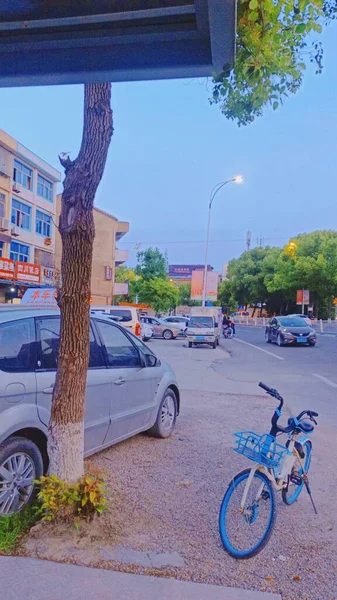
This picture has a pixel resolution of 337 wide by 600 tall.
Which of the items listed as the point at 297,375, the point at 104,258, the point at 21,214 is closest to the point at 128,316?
the point at 297,375

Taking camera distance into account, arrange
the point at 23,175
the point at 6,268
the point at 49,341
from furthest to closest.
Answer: the point at 23,175
the point at 6,268
the point at 49,341

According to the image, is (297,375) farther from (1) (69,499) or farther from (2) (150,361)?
(1) (69,499)

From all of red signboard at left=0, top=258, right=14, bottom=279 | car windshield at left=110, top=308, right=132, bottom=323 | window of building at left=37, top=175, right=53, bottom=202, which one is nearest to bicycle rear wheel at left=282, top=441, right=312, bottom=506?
car windshield at left=110, top=308, right=132, bottom=323

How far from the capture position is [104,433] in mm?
4879

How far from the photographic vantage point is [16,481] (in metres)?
3.78

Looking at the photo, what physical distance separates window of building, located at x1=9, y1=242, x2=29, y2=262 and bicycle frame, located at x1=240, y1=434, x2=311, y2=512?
3436 centimetres

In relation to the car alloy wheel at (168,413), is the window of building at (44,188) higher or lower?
higher

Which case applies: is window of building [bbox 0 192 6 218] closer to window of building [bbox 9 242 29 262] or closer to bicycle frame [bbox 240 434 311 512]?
window of building [bbox 9 242 29 262]

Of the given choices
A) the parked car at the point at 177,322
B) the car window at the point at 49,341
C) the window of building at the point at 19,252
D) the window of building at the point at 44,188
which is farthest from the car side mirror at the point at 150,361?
the window of building at the point at 44,188

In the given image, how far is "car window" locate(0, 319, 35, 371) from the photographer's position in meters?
4.02

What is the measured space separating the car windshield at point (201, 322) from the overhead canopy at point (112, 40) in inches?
882

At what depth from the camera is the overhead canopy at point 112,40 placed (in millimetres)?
2893

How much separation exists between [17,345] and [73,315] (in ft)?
2.62

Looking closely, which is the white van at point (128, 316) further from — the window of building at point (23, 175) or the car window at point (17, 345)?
the window of building at point (23, 175)
